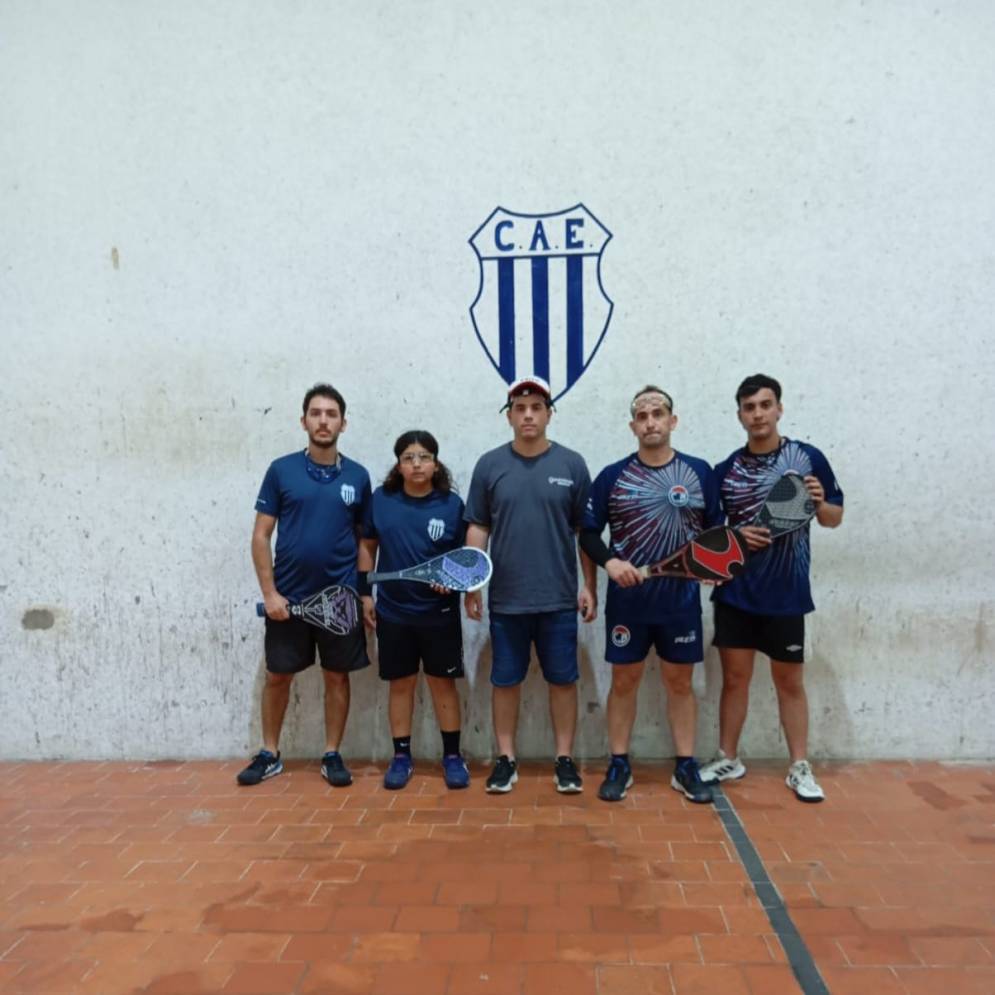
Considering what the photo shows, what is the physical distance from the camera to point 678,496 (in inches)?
132

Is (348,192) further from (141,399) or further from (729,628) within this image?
(729,628)

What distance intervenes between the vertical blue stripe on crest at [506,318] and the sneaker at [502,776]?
185cm

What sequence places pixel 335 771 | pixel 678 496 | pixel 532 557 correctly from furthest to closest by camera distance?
pixel 335 771
pixel 532 557
pixel 678 496

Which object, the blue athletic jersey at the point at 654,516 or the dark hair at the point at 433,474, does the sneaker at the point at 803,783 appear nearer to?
the blue athletic jersey at the point at 654,516

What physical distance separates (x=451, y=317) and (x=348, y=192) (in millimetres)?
803

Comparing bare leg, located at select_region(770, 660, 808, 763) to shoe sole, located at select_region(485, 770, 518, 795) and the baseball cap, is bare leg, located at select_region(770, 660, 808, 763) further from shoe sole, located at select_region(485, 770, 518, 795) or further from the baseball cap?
the baseball cap

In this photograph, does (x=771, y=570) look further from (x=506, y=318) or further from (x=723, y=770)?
(x=506, y=318)

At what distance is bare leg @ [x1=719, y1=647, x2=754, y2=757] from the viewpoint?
3.53 meters

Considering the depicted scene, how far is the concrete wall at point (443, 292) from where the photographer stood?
364 cm

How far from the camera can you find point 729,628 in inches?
138

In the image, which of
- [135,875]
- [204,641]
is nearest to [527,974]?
[135,875]

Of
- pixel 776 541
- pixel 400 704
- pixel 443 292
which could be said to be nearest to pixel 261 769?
pixel 400 704

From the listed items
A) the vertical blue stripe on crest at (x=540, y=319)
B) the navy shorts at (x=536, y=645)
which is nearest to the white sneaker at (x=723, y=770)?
the navy shorts at (x=536, y=645)

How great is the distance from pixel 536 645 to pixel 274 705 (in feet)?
4.49
